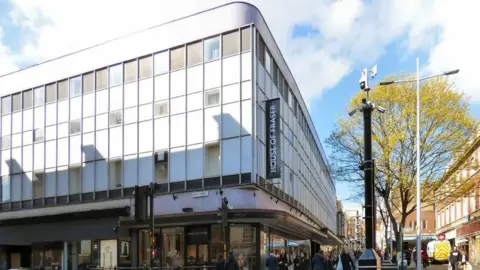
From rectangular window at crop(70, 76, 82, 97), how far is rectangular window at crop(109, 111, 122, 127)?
3.04m

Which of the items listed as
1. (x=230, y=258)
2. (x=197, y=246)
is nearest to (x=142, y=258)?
(x=197, y=246)

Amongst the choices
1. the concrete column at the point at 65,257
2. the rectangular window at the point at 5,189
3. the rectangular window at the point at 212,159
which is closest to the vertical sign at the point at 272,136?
the rectangular window at the point at 212,159

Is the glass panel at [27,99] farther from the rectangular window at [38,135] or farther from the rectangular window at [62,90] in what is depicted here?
the rectangular window at [62,90]

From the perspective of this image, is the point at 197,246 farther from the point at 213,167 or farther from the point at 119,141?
the point at 119,141

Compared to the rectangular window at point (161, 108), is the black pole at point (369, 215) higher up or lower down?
lower down

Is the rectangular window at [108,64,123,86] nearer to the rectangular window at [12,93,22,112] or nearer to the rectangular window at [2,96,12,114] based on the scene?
the rectangular window at [12,93,22,112]

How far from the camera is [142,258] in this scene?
2931 centimetres

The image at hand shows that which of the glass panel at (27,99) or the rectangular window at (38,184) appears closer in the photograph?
the rectangular window at (38,184)

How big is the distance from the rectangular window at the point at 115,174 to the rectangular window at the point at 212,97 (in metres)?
6.60

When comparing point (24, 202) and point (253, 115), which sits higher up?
point (253, 115)

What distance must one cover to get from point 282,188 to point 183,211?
7052 mm

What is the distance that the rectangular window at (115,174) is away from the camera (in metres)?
30.7

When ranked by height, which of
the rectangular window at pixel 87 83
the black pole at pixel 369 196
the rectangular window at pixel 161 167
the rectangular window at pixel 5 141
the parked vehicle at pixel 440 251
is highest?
the rectangular window at pixel 87 83

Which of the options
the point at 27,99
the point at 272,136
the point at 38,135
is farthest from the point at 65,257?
the point at 272,136
